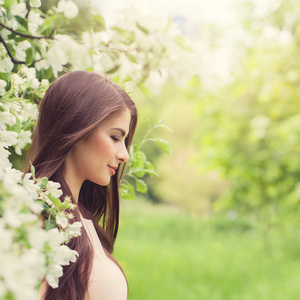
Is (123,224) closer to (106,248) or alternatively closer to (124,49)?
(106,248)

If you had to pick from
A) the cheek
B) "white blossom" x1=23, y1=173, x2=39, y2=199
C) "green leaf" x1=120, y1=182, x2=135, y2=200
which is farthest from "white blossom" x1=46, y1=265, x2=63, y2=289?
"green leaf" x1=120, y1=182, x2=135, y2=200

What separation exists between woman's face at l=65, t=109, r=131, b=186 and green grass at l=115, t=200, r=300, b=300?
2531 mm

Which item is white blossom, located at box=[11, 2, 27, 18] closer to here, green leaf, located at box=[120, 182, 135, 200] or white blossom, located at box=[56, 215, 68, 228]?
white blossom, located at box=[56, 215, 68, 228]

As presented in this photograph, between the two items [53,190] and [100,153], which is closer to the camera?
[53,190]

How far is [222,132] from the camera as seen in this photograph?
6945mm

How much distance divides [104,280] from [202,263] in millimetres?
6036

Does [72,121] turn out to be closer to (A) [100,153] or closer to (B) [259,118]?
(A) [100,153]

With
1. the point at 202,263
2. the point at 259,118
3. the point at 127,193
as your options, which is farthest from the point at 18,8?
the point at 202,263

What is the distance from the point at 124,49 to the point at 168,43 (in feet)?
0.43

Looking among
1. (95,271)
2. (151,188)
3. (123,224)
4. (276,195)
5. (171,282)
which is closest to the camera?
(95,271)

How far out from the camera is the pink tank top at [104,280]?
149 cm

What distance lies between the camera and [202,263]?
729cm

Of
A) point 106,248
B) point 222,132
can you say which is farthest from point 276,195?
point 106,248

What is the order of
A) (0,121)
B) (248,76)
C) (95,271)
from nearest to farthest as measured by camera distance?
(0,121), (95,271), (248,76)
